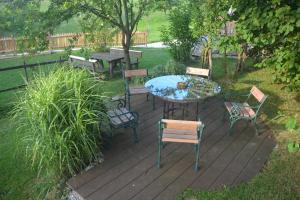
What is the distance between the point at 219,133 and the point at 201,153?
Answer: 2.91 ft

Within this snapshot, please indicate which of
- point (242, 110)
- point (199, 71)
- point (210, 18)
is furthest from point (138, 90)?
point (210, 18)

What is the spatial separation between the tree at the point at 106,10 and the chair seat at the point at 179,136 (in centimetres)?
423

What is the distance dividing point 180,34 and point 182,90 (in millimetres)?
5167

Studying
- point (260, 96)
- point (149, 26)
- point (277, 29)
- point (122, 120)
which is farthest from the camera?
point (149, 26)

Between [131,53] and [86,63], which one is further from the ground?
[131,53]

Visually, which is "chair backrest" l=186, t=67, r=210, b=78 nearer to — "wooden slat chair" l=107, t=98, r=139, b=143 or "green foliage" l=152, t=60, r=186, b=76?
"green foliage" l=152, t=60, r=186, b=76

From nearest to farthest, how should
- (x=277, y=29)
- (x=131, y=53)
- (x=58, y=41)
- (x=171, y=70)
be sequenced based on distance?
1. (x=277, y=29)
2. (x=171, y=70)
3. (x=131, y=53)
4. (x=58, y=41)

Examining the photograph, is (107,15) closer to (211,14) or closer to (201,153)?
(211,14)

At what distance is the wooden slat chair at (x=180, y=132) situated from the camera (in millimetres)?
4590

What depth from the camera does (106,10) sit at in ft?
28.4

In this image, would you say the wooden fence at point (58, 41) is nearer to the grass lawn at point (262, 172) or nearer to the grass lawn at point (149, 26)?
the grass lawn at point (149, 26)

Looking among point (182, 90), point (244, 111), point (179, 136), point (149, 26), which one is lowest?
point (179, 136)

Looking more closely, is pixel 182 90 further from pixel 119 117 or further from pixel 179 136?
pixel 179 136

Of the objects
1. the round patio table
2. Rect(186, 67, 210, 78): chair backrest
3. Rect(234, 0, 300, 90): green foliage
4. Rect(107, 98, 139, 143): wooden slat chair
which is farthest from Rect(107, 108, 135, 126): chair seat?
Rect(234, 0, 300, 90): green foliage
